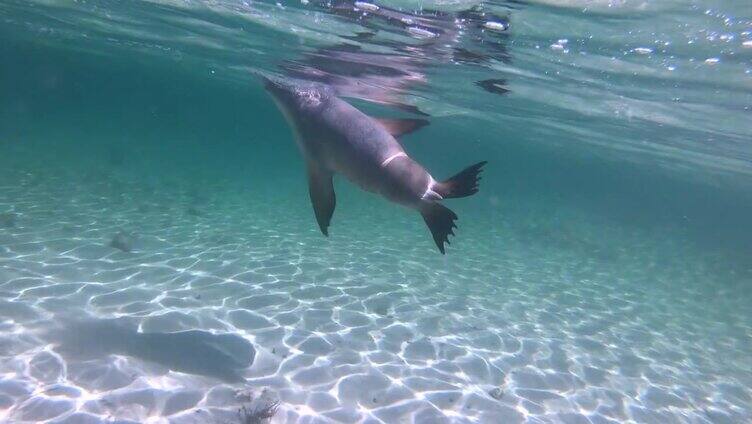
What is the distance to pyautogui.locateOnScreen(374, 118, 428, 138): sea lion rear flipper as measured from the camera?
307 centimetres

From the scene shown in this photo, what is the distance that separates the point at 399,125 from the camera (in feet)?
10.2

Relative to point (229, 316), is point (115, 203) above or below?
below

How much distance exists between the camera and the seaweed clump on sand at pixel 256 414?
5781mm

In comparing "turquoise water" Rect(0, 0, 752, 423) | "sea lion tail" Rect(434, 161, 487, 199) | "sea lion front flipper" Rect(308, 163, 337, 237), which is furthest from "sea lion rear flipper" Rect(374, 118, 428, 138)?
"turquoise water" Rect(0, 0, 752, 423)

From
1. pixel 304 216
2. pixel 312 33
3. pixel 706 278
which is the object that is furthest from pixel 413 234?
pixel 706 278

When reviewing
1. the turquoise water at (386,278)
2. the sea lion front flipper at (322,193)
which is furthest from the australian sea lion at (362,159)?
the turquoise water at (386,278)

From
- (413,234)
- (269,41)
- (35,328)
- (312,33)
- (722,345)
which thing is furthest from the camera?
(413,234)

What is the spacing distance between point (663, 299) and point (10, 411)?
18.5m

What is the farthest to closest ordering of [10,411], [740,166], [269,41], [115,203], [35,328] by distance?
[740,166] → [115,203] → [269,41] → [35,328] → [10,411]

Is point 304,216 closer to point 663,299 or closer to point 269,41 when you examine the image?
point 269,41

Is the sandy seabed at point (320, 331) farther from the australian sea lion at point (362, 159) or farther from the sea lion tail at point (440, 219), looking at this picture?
the sea lion tail at point (440, 219)

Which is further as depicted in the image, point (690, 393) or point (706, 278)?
point (706, 278)

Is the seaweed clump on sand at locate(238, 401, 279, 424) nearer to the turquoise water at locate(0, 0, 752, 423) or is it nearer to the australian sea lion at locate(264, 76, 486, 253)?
the turquoise water at locate(0, 0, 752, 423)

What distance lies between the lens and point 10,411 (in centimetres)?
550
